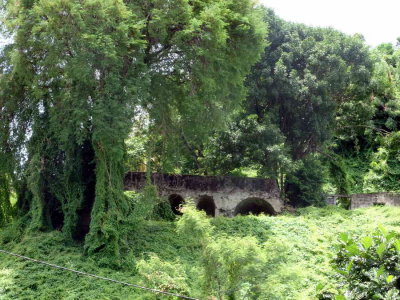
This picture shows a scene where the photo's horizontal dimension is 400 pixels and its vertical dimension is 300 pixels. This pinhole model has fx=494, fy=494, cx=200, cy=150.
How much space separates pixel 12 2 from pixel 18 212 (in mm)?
5766

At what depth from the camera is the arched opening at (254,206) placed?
17688mm

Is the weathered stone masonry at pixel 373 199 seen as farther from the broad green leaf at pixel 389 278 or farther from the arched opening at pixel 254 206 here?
the broad green leaf at pixel 389 278

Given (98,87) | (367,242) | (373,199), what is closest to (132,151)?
(98,87)

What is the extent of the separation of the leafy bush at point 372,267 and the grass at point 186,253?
2.99 ft

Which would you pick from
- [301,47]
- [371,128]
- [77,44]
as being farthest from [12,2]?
[371,128]

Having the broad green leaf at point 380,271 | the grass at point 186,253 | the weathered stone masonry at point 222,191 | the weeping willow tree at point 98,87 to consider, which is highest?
the weeping willow tree at point 98,87

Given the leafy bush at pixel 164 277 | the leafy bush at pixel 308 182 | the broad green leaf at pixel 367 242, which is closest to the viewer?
the broad green leaf at pixel 367 242

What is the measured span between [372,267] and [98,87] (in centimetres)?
834

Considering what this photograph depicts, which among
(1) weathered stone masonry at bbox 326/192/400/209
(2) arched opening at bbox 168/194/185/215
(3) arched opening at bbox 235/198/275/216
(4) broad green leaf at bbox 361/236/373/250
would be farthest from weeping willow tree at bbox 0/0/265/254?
(1) weathered stone masonry at bbox 326/192/400/209

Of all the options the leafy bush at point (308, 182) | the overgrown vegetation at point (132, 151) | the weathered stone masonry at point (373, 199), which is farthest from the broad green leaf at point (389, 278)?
the leafy bush at point (308, 182)

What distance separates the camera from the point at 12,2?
518 inches

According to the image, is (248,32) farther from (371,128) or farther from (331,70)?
(371,128)

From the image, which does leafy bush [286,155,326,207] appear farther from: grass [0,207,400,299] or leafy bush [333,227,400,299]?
leafy bush [333,227,400,299]

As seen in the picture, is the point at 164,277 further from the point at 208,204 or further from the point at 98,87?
the point at 208,204
